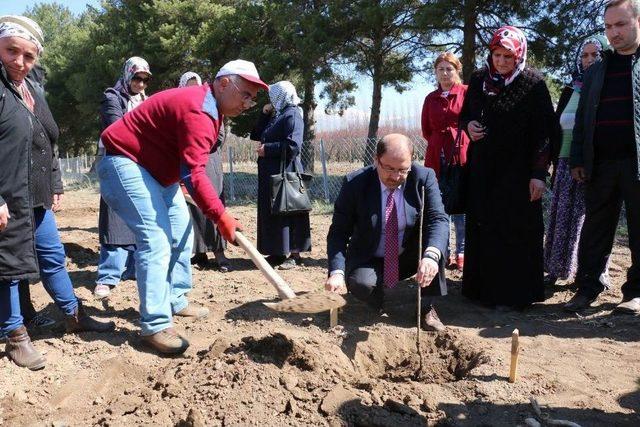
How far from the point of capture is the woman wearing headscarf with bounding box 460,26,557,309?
3920mm

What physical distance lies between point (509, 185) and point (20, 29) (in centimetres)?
318

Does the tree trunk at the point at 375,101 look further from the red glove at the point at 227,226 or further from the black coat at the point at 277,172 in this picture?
the red glove at the point at 227,226

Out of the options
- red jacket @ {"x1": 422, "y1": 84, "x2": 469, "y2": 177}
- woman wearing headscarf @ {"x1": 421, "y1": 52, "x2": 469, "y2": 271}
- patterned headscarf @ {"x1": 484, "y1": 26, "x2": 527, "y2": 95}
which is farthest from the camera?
red jacket @ {"x1": 422, "y1": 84, "x2": 469, "y2": 177}

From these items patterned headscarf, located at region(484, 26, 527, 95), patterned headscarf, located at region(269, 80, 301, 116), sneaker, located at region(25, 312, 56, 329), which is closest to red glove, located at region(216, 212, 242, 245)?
sneaker, located at region(25, 312, 56, 329)

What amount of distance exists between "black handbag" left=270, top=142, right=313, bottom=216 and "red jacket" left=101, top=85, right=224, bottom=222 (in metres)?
2.07

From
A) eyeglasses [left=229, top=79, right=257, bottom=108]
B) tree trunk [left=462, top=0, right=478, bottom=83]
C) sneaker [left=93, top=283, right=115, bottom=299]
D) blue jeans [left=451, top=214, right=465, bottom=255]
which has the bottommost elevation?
sneaker [left=93, top=283, right=115, bottom=299]

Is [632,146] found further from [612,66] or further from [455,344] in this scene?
[455,344]

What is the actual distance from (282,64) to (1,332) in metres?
11.7

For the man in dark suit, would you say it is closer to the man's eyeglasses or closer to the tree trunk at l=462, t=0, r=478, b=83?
the man's eyeglasses

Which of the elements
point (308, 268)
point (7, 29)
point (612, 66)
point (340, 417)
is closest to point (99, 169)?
point (7, 29)

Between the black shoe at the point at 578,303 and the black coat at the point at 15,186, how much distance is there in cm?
345

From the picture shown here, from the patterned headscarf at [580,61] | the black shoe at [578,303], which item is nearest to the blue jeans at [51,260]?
the black shoe at [578,303]

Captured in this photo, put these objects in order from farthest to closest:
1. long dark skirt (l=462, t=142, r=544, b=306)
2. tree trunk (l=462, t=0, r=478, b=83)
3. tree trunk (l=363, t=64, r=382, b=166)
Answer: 1. tree trunk (l=363, t=64, r=382, b=166)
2. tree trunk (l=462, t=0, r=478, b=83)
3. long dark skirt (l=462, t=142, r=544, b=306)

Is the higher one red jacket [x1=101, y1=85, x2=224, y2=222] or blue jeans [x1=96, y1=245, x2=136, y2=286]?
red jacket [x1=101, y1=85, x2=224, y2=222]
